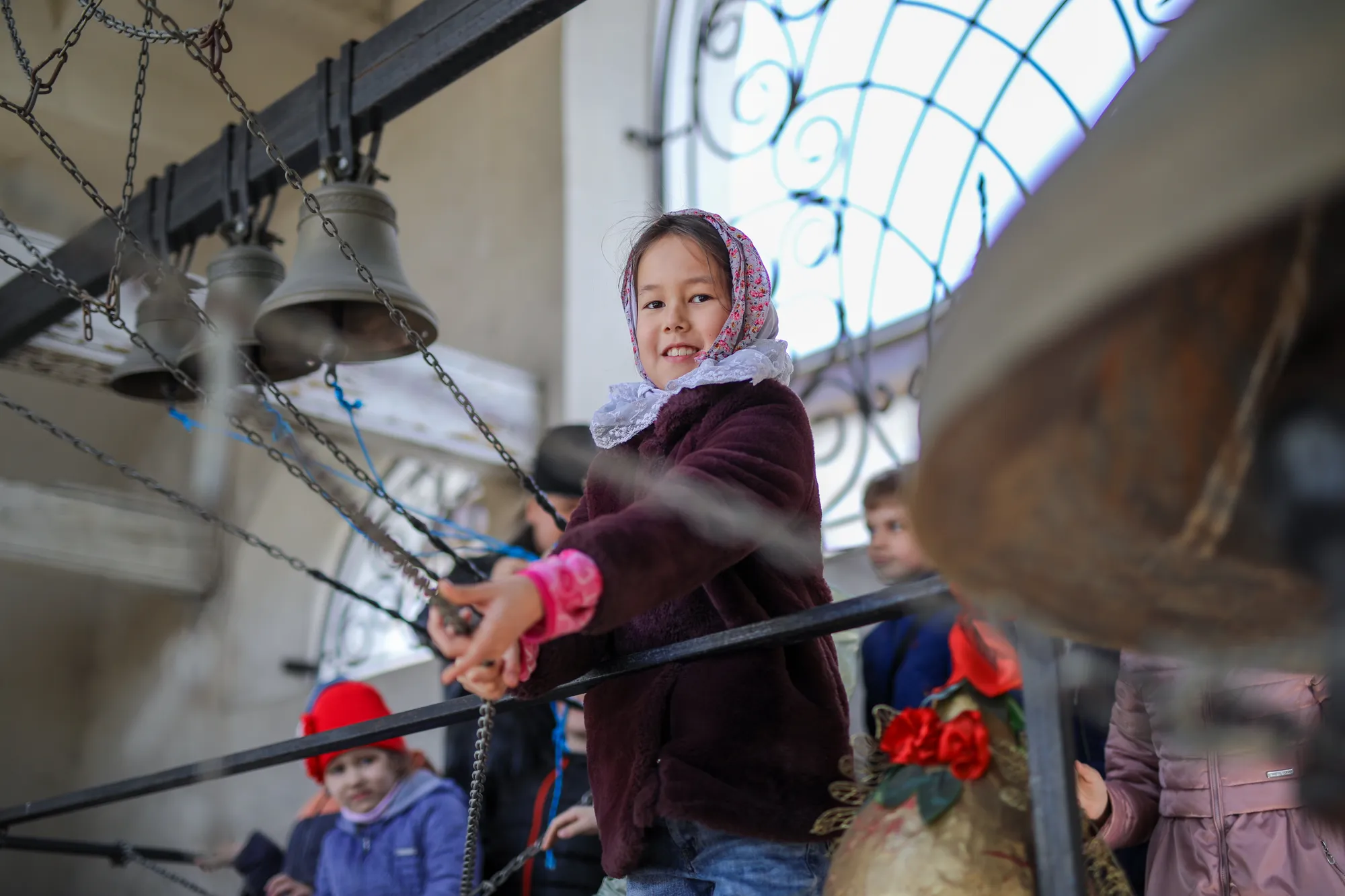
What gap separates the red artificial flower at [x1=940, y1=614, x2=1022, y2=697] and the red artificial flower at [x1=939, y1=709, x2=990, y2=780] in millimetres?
38

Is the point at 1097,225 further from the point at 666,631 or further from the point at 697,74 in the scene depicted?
the point at 697,74

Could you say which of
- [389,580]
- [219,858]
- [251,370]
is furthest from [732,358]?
[389,580]

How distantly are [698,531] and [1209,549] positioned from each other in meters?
0.45

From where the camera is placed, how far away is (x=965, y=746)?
0.92 meters

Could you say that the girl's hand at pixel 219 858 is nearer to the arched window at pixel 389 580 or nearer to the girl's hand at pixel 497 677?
the arched window at pixel 389 580

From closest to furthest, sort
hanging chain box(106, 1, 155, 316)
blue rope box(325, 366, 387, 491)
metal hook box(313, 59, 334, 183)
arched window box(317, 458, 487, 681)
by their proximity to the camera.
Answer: hanging chain box(106, 1, 155, 316), blue rope box(325, 366, 387, 491), metal hook box(313, 59, 334, 183), arched window box(317, 458, 487, 681)

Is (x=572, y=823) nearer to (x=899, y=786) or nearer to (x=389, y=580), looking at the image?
(x=899, y=786)

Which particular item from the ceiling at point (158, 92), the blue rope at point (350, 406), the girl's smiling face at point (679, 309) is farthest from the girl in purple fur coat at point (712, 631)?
the ceiling at point (158, 92)

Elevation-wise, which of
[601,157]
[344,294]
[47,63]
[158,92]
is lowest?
[344,294]

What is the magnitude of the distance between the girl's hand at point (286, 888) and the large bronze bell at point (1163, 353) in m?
2.17

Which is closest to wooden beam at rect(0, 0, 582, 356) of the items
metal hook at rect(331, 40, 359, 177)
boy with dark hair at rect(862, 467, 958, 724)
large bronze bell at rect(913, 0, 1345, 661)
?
metal hook at rect(331, 40, 359, 177)

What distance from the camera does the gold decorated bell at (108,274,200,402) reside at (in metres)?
2.26

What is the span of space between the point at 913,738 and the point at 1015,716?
0.08 m

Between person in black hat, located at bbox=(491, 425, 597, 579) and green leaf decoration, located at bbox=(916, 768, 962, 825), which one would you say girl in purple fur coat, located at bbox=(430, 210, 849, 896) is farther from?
person in black hat, located at bbox=(491, 425, 597, 579)
